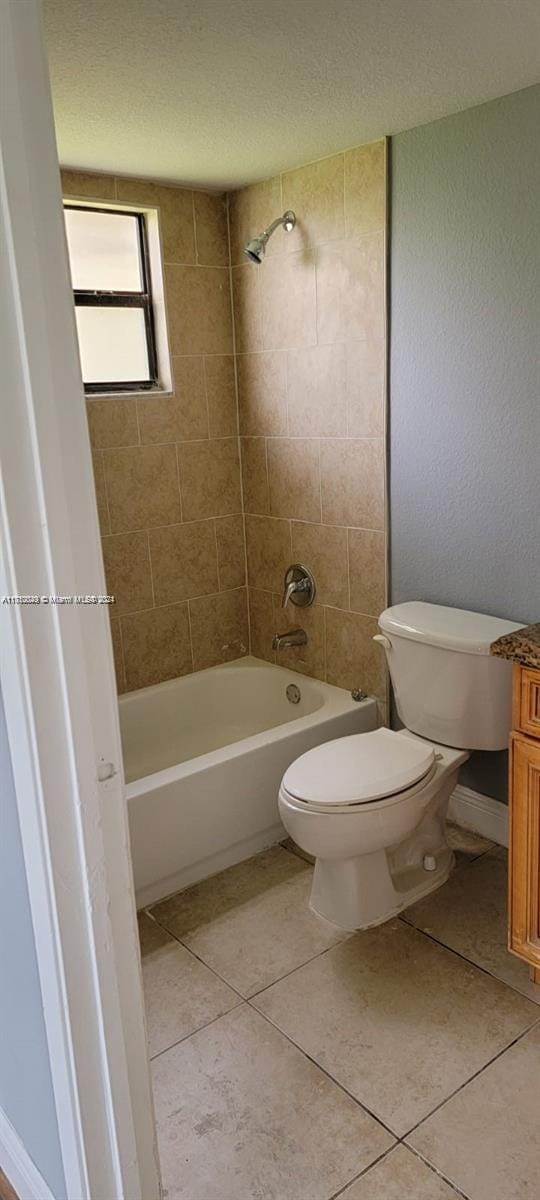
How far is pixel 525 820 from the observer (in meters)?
1.86

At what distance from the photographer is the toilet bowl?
2.08m

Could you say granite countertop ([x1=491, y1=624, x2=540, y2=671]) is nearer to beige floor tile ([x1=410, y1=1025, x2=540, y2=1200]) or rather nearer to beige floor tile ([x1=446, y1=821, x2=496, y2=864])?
beige floor tile ([x1=410, y1=1025, x2=540, y2=1200])

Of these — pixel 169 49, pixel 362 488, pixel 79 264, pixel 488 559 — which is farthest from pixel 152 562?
pixel 169 49

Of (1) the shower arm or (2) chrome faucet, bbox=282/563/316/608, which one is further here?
(2) chrome faucet, bbox=282/563/316/608

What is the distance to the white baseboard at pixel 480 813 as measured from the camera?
2.58m

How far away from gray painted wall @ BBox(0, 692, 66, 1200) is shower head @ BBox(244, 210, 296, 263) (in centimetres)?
201

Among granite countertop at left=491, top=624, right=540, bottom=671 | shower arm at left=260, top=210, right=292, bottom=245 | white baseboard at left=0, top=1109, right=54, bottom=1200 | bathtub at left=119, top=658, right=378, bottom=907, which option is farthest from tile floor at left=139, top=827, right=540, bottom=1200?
shower arm at left=260, top=210, right=292, bottom=245

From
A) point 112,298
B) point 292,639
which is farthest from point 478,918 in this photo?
point 112,298

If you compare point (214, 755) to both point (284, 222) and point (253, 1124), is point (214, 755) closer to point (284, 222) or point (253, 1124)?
point (253, 1124)

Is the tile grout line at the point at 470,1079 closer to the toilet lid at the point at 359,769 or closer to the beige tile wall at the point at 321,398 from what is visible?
the toilet lid at the point at 359,769

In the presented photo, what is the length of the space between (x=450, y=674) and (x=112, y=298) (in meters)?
1.73

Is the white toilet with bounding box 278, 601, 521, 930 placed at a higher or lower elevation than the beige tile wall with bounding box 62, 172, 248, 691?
lower

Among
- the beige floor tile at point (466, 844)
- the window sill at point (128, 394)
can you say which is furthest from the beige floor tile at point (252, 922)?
the window sill at point (128, 394)

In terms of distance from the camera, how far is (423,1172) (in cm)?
154
